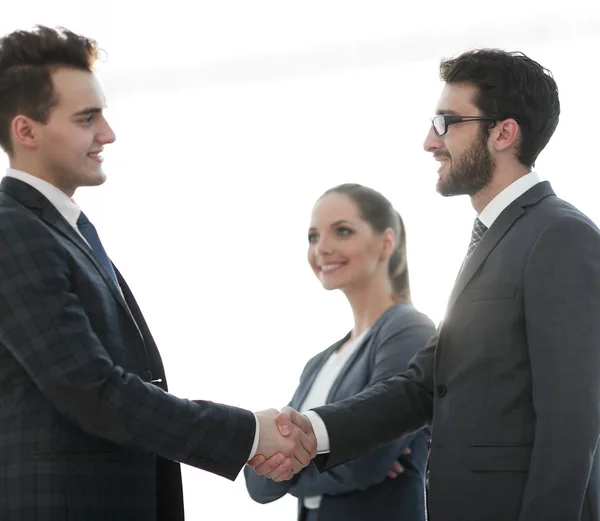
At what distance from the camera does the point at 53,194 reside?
214cm

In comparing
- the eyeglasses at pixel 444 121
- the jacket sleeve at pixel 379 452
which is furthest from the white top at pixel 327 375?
the eyeglasses at pixel 444 121

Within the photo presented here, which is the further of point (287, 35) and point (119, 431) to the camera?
point (287, 35)

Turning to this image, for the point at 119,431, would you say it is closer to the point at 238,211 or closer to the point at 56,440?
the point at 56,440

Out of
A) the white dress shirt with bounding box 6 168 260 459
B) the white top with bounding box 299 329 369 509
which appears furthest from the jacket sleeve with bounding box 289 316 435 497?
the white dress shirt with bounding box 6 168 260 459

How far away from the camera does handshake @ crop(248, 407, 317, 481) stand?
245cm

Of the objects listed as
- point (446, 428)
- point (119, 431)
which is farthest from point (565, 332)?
point (119, 431)

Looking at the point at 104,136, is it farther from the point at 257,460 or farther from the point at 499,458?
the point at 499,458

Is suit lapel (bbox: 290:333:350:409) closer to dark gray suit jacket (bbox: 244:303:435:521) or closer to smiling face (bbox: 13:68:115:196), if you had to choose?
dark gray suit jacket (bbox: 244:303:435:521)

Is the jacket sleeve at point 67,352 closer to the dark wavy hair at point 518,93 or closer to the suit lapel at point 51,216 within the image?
the suit lapel at point 51,216

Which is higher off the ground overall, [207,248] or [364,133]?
[364,133]

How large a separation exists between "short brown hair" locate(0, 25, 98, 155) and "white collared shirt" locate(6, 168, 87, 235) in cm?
9

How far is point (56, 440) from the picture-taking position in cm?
195

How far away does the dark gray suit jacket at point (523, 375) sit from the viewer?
6.21 feet

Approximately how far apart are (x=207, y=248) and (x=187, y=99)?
2.46 ft
